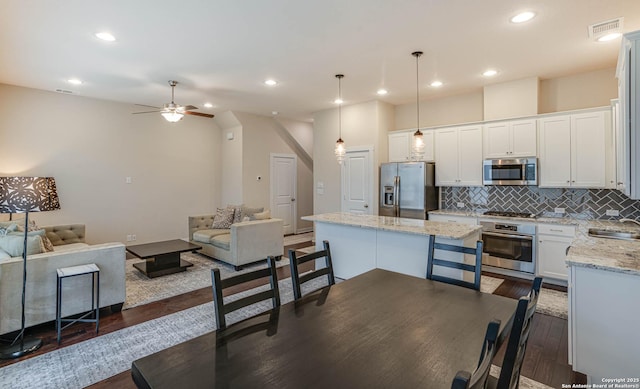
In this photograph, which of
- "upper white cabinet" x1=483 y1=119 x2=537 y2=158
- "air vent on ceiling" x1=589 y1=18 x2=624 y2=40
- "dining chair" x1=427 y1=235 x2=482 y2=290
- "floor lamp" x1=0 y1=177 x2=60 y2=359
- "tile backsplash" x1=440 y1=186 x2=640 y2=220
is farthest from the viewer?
"upper white cabinet" x1=483 y1=119 x2=537 y2=158

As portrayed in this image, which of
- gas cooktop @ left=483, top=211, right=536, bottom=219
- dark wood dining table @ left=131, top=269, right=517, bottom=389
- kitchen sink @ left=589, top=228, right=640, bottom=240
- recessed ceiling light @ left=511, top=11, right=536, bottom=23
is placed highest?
recessed ceiling light @ left=511, top=11, right=536, bottom=23

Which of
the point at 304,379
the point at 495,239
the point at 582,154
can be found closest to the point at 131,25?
the point at 304,379

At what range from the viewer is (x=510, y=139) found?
4.66 m

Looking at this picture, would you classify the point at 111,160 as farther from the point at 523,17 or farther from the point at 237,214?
the point at 523,17

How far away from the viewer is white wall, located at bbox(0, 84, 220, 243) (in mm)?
5164

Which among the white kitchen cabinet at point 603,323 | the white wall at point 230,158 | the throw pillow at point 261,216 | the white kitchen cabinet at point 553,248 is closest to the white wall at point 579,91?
the white kitchen cabinet at point 553,248

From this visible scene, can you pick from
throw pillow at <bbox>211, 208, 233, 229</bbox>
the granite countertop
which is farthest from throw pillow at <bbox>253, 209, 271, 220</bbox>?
the granite countertop

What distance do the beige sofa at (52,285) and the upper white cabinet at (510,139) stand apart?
17.0ft

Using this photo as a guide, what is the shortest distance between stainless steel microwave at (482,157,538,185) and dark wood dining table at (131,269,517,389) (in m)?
3.34

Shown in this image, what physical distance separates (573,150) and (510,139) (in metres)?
0.76

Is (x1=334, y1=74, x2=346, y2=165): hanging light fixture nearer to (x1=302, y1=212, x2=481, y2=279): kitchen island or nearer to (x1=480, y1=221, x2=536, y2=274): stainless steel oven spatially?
(x1=302, y1=212, x2=481, y2=279): kitchen island

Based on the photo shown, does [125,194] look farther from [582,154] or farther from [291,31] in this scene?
[582,154]

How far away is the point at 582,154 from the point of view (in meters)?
4.13

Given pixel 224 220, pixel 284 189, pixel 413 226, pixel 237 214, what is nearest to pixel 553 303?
pixel 413 226
